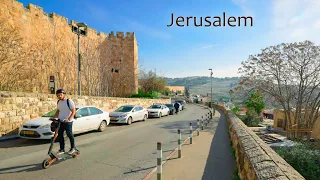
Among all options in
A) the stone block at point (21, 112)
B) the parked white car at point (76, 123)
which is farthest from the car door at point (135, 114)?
the stone block at point (21, 112)

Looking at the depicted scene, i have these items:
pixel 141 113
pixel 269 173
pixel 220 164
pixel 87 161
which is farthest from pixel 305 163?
pixel 141 113

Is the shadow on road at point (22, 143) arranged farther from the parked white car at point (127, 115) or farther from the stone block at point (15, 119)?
the parked white car at point (127, 115)

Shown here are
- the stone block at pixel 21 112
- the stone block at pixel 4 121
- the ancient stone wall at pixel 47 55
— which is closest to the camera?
the stone block at pixel 4 121

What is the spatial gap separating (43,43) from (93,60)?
5569 millimetres

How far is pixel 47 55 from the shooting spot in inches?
741

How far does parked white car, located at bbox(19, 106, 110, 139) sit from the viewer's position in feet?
25.5

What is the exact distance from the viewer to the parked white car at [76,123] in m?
7.76

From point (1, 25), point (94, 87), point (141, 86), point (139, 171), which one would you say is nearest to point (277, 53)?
point (94, 87)

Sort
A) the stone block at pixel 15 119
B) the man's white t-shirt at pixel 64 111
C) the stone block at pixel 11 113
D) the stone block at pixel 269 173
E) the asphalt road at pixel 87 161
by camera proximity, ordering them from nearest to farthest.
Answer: the stone block at pixel 269 173 < the asphalt road at pixel 87 161 < the man's white t-shirt at pixel 64 111 < the stone block at pixel 11 113 < the stone block at pixel 15 119

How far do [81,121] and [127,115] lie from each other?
5.49 metres

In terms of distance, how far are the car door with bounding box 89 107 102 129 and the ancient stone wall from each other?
5236 millimetres

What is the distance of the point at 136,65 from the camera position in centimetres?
3334

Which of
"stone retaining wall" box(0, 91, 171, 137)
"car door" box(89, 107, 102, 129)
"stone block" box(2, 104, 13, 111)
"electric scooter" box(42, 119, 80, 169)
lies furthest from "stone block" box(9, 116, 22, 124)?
"electric scooter" box(42, 119, 80, 169)

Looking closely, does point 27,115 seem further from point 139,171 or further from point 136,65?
point 136,65
